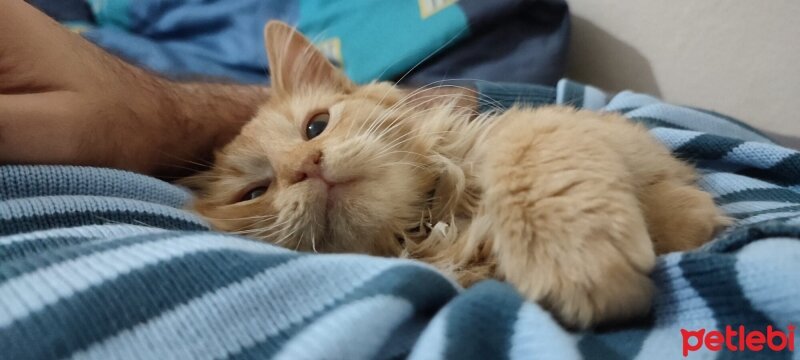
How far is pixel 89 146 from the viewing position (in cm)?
83

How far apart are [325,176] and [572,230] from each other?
0.37 metres

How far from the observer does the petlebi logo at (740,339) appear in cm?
56

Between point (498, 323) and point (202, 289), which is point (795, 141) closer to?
point (498, 323)

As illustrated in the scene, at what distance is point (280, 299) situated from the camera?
1.78ft

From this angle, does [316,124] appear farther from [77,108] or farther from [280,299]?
[280,299]

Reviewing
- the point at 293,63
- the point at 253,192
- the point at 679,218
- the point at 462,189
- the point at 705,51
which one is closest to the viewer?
the point at 679,218

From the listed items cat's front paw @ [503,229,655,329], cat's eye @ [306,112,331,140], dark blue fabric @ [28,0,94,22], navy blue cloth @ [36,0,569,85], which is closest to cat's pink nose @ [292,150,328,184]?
cat's eye @ [306,112,331,140]

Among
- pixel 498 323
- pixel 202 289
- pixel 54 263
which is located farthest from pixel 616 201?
pixel 54 263

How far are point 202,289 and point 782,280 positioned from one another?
1.77 ft

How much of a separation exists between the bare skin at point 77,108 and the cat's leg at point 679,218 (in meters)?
0.76

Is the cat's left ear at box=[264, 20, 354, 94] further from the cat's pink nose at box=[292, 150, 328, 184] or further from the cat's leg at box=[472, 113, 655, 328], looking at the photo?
the cat's leg at box=[472, 113, 655, 328]

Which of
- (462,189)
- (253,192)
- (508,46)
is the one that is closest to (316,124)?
(253,192)

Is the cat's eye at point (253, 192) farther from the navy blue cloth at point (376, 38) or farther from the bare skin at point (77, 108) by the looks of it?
the navy blue cloth at point (376, 38)

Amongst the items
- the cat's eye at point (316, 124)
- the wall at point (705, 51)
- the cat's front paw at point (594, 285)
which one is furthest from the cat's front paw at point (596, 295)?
the wall at point (705, 51)
